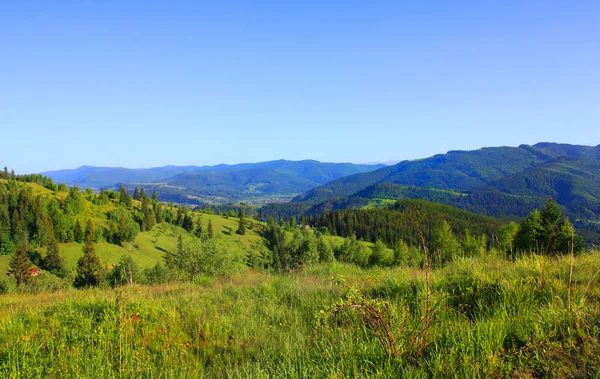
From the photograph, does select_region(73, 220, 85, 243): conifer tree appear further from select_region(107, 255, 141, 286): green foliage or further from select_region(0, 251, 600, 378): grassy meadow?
select_region(0, 251, 600, 378): grassy meadow

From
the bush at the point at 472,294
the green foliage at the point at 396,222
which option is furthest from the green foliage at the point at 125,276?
the green foliage at the point at 396,222

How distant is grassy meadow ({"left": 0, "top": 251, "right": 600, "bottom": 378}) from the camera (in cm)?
316

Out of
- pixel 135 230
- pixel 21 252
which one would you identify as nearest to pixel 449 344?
pixel 21 252

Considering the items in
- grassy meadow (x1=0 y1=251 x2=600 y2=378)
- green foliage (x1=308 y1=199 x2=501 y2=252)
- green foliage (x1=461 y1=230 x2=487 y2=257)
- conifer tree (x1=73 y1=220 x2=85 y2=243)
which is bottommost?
green foliage (x1=308 y1=199 x2=501 y2=252)

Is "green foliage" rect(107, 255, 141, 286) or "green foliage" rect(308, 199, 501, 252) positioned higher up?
"green foliage" rect(107, 255, 141, 286)

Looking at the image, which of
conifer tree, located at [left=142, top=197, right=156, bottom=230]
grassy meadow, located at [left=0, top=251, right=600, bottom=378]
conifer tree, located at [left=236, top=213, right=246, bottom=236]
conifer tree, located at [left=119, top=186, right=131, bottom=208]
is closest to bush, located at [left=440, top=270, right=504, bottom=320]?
grassy meadow, located at [left=0, top=251, right=600, bottom=378]

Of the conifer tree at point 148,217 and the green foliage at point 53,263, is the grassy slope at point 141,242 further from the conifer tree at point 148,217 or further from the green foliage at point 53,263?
the conifer tree at point 148,217

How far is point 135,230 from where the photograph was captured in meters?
119

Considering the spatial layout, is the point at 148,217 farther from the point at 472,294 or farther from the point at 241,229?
the point at 472,294

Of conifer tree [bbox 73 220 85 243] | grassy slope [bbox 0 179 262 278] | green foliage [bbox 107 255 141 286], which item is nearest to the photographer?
green foliage [bbox 107 255 141 286]

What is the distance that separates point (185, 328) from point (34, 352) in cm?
200

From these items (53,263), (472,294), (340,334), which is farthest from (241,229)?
(340,334)

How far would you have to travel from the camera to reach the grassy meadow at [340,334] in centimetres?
316

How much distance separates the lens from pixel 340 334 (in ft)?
13.2
